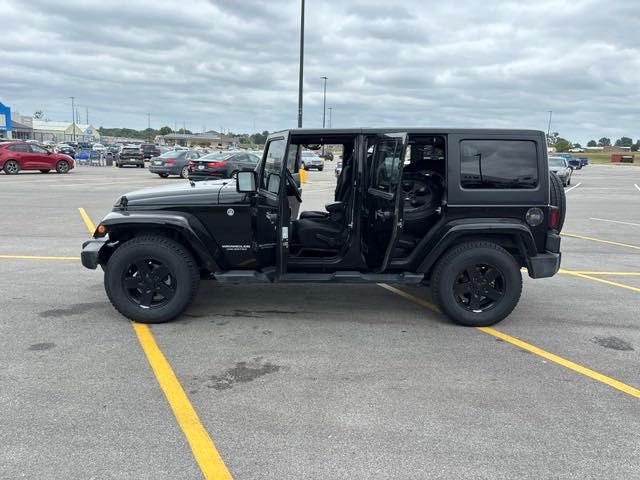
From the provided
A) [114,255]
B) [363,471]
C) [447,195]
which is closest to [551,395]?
[363,471]

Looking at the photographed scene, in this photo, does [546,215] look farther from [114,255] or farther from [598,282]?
[114,255]

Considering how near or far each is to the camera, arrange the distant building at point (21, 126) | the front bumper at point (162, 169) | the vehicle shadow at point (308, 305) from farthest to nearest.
Result: the distant building at point (21, 126)
the front bumper at point (162, 169)
the vehicle shadow at point (308, 305)

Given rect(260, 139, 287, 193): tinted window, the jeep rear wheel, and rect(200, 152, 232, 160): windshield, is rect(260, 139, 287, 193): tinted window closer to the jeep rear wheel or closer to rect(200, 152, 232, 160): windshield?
the jeep rear wheel

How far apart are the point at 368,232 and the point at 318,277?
2.10ft

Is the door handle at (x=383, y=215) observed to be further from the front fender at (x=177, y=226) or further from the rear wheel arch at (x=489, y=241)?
the front fender at (x=177, y=226)

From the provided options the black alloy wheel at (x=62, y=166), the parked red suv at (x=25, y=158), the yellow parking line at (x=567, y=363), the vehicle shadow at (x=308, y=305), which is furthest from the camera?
the black alloy wheel at (x=62, y=166)

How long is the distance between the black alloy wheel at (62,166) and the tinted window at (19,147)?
5.42ft

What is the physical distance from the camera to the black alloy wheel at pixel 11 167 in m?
25.6

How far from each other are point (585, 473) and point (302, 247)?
3.17m

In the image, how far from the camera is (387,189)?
482cm

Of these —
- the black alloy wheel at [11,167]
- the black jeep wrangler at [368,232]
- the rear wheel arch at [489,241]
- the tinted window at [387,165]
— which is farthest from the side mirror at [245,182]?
the black alloy wheel at [11,167]

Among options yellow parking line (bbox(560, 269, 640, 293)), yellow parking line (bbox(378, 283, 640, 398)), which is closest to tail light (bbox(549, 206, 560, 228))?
yellow parking line (bbox(378, 283, 640, 398))

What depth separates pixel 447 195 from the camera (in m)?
4.95

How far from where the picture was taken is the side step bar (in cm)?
502
